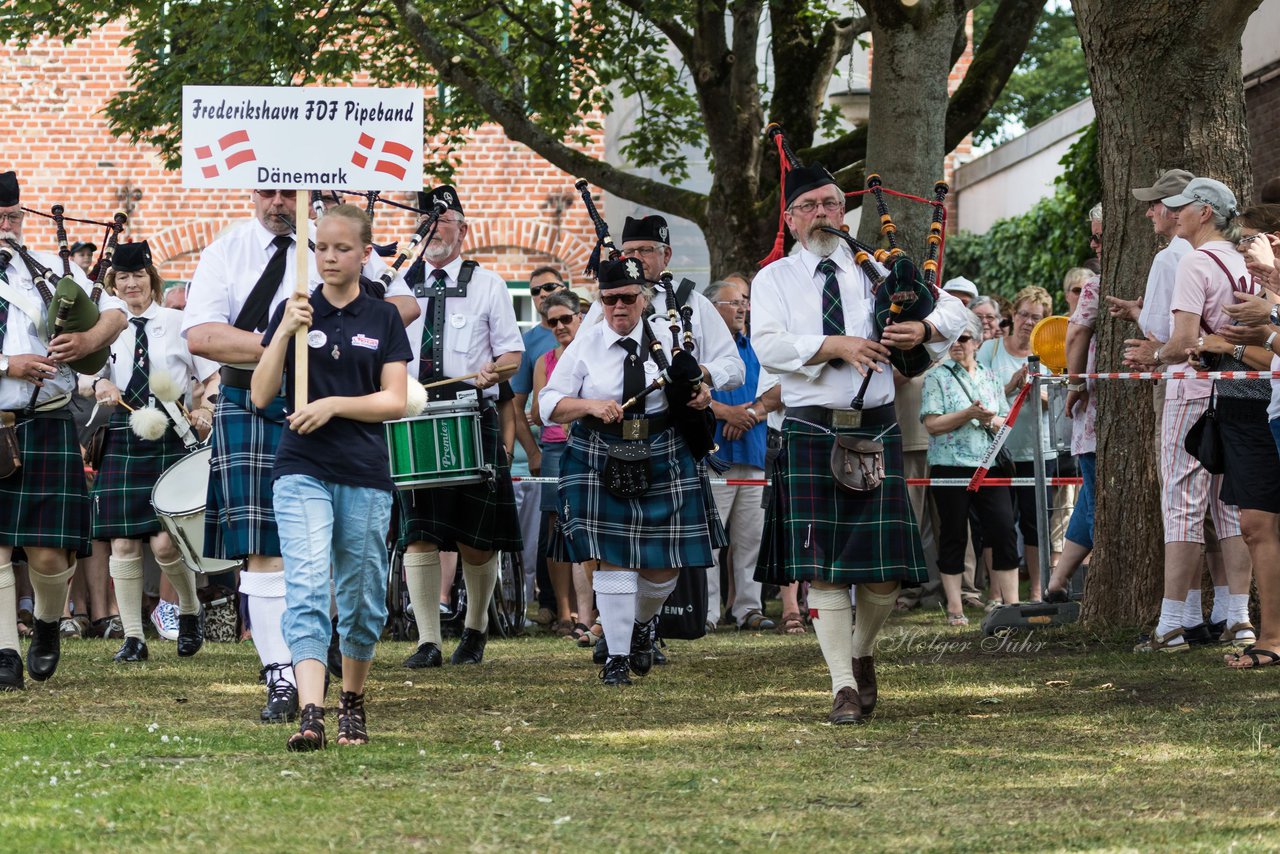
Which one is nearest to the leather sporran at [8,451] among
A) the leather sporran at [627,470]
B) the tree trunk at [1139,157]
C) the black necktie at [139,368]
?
the black necktie at [139,368]

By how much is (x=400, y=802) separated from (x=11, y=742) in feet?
5.70

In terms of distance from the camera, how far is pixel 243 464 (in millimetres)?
6598

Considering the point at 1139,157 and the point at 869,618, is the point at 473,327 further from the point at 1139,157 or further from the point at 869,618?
the point at 1139,157

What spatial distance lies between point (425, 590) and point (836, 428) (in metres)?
2.70

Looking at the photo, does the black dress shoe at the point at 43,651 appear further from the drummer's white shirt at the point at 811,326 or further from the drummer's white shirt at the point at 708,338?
the drummer's white shirt at the point at 811,326

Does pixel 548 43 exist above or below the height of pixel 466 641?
above

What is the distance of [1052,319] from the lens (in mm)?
12023

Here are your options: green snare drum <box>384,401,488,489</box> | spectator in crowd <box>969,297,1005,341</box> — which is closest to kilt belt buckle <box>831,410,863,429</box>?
green snare drum <box>384,401,488,489</box>

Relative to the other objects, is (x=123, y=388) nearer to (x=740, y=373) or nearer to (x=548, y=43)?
(x=740, y=373)

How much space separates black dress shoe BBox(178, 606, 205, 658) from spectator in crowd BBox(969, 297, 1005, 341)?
5.22 metres

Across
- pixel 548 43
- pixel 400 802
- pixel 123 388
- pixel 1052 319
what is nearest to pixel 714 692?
pixel 400 802

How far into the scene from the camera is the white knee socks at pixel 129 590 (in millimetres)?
9188

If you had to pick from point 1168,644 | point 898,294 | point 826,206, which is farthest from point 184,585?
point 1168,644

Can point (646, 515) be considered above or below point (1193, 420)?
below
